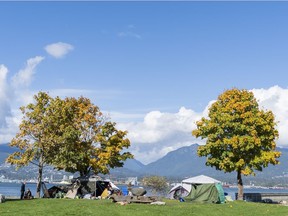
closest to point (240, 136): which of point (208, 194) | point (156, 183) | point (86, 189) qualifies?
point (208, 194)

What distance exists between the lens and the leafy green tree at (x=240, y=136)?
46594mm

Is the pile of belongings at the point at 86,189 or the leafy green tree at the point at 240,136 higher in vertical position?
the leafy green tree at the point at 240,136

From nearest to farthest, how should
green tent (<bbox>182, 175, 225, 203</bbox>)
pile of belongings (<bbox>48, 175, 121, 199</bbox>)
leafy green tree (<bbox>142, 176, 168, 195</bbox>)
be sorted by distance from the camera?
green tent (<bbox>182, 175, 225, 203</bbox>)
pile of belongings (<bbox>48, 175, 121, 199</bbox>)
leafy green tree (<bbox>142, 176, 168, 195</bbox>)

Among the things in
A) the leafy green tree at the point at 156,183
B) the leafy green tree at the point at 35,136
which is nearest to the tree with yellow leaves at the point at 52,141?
the leafy green tree at the point at 35,136

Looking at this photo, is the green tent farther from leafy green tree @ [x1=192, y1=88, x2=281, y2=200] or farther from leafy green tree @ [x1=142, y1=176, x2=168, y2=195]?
leafy green tree @ [x1=142, y1=176, x2=168, y2=195]

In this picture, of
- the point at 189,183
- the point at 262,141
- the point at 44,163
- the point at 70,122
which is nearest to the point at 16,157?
the point at 44,163

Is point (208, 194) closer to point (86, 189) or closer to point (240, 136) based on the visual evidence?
point (240, 136)

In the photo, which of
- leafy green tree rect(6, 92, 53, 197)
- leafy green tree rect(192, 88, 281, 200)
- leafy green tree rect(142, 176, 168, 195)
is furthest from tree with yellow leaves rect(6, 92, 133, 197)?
leafy green tree rect(142, 176, 168, 195)

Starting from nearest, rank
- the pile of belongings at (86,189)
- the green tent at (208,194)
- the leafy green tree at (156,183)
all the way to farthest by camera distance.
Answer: the green tent at (208,194) → the pile of belongings at (86,189) → the leafy green tree at (156,183)

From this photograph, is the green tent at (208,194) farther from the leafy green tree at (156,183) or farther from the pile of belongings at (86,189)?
the leafy green tree at (156,183)

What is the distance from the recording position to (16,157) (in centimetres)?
4759

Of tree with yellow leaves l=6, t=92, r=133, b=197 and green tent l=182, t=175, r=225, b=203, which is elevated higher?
tree with yellow leaves l=6, t=92, r=133, b=197

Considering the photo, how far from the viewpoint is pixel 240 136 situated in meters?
47.2

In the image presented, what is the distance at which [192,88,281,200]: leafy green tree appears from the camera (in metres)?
46.6
